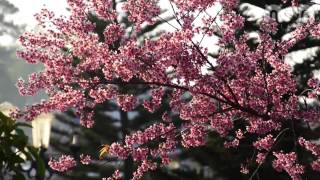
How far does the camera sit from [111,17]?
8008mm

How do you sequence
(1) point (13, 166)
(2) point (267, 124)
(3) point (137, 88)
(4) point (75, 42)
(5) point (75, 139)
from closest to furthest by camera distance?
(1) point (13, 166) < (4) point (75, 42) < (2) point (267, 124) < (5) point (75, 139) < (3) point (137, 88)

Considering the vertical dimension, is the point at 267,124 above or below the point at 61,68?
below

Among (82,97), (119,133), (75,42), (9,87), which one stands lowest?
(82,97)

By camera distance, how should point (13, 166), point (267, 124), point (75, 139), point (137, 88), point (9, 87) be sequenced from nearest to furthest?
point (13, 166) < point (267, 124) < point (75, 139) < point (137, 88) < point (9, 87)

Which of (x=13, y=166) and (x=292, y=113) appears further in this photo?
(x=292, y=113)

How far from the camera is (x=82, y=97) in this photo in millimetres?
8086

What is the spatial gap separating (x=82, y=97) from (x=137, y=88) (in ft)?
38.4

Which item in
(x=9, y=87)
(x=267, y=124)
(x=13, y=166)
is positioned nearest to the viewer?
(x=13, y=166)

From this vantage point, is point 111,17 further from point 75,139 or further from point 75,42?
point 75,139

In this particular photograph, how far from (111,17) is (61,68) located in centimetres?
112

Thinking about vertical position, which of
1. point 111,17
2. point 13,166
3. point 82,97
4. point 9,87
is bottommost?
point 13,166

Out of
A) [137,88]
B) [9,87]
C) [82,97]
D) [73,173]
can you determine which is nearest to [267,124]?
[82,97]

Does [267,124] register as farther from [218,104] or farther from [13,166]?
[13,166]

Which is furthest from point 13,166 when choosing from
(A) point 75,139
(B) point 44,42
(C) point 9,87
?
(C) point 9,87
